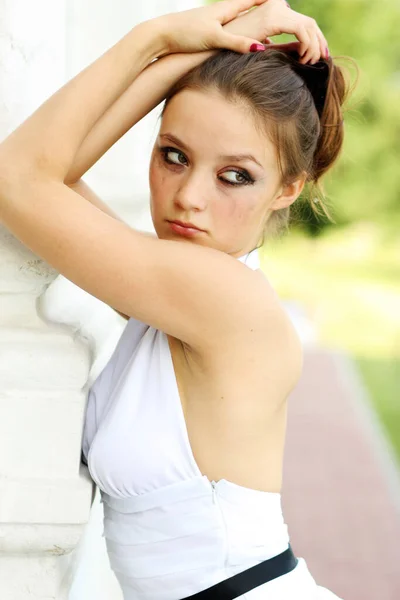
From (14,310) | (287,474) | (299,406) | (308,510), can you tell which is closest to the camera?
(14,310)

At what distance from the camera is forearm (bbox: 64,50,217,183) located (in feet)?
4.33

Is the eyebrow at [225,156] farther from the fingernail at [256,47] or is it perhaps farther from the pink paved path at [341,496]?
the pink paved path at [341,496]

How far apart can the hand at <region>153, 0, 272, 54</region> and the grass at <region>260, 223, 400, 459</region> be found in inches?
292

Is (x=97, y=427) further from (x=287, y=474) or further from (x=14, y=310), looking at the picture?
(x=287, y=474)

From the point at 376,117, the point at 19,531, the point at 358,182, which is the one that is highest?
the point at 19,531

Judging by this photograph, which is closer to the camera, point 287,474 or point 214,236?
point 214,236

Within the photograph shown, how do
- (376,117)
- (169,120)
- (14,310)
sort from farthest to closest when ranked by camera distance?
(376,117) < (169,120) < (14,310)

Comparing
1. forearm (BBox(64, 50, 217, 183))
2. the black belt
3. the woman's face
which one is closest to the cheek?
the woman's face

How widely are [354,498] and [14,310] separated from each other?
3886 millimetres

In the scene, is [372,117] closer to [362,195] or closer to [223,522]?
[362,195]

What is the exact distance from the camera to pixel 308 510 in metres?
4.46

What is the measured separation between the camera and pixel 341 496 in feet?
15.6

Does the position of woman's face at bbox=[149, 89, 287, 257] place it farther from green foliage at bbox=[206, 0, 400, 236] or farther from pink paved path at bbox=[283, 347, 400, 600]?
green foliage at bbox=[206, 0, 400, 236]

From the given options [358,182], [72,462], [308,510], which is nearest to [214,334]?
[72,462]
